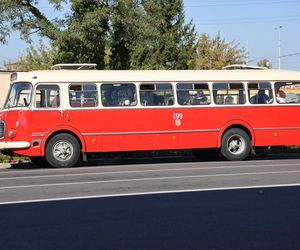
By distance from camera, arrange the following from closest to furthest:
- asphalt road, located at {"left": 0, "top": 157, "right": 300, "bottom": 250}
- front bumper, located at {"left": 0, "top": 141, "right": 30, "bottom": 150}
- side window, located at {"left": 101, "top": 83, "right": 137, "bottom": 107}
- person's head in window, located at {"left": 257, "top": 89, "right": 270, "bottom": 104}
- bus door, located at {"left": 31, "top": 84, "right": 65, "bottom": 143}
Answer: asphalt road, located at {"left": 0, "top": 157, "right": 300, "bottom": 250}, front bumper, located at {"left": 0, "top": 141, "right": 30, "bottom": 150}, bus door, located at {"left": 31, "top": 84, "right": 65, "bottom": 143}, side window, located at {"left": 101, "top": 83, "right": 137, "bottom": 107}, person's head in window, located at {"left": 257, "top": 89, "right": 270, "bottom": 104}

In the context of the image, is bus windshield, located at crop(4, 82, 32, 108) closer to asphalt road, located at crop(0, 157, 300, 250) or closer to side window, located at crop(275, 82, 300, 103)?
asphalt road, located at crop(0, 157, 300, 250)

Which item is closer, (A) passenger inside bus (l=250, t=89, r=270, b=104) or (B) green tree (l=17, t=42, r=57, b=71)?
(A) passenger inside bus (l=250, t=89, r=270, b=104)

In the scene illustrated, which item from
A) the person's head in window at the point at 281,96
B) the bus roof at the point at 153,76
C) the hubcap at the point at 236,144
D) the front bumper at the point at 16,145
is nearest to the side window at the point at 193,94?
the bus roof at the point at 153,76

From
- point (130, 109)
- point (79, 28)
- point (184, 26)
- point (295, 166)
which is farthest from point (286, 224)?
point (184, 26)

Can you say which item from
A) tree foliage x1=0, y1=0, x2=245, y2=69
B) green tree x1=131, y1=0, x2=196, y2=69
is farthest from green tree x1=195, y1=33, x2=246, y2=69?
tree foliage x1=0, y1=0, x2=245, y2=69

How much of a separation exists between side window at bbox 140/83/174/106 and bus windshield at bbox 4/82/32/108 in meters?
3.28

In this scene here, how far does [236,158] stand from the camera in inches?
677

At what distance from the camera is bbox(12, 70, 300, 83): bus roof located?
15712 mm

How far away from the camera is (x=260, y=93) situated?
1759 cm

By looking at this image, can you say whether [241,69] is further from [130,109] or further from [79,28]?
[79,28]

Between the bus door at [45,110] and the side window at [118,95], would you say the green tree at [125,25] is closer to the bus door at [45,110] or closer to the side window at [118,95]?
the side window at [118,95]

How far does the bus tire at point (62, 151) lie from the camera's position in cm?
1544

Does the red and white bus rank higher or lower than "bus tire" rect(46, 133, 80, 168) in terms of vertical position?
higher

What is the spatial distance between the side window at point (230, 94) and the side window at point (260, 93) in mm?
279
